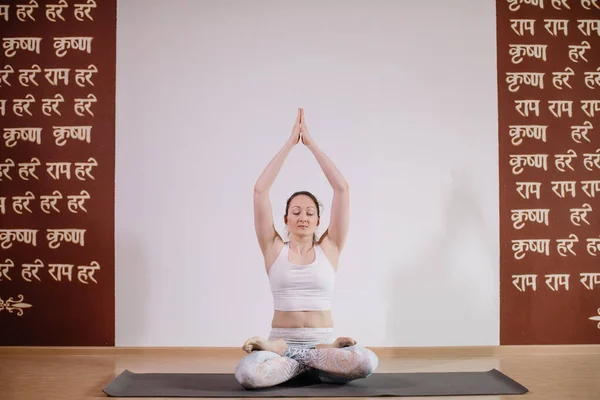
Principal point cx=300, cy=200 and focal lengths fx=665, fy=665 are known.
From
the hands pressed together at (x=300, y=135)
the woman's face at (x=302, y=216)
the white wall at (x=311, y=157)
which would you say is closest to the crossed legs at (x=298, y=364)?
the woman's face at (x=302, y=216)

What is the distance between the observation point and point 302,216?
3.66m

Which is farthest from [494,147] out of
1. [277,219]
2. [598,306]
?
[277,219]

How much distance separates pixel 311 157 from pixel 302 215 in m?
1.16

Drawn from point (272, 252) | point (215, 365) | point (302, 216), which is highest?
point (302, 216)

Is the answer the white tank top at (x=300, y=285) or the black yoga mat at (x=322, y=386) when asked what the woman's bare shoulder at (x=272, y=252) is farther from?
the black yoga mat at (x=322, y=386)

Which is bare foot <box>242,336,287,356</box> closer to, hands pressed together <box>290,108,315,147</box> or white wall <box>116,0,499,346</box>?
hands pressed together <box>290,108,315,147</box>

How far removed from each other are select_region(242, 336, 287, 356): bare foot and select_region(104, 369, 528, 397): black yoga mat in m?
0.19

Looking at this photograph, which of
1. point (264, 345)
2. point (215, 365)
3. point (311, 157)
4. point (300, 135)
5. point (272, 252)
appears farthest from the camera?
point (311, 157)

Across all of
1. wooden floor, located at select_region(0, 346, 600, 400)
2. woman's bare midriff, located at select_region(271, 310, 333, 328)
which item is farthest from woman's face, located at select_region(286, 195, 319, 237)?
wooden floor, located at select_region(0, 346, 600, 400)

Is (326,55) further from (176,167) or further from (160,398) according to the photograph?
(160,398)

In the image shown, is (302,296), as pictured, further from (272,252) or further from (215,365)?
Result: (215,365)

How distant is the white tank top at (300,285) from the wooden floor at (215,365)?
0.75 m

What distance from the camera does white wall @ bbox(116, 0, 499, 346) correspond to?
4711 millimetres

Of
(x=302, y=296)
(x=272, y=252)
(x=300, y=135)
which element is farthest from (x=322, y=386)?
(x=300, y=135)
